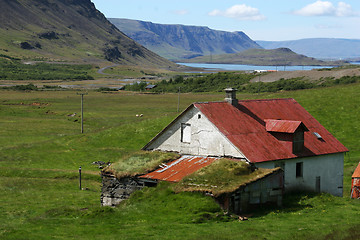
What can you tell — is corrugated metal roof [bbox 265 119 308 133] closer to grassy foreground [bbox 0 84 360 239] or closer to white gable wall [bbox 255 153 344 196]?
white gable wall [bbox 255 153 344 196]

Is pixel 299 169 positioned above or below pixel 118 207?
above

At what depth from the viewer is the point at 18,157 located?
206 ft


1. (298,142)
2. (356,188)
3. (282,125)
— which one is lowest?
(356,188)

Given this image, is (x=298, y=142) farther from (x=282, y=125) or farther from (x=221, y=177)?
(x=221, y=177)

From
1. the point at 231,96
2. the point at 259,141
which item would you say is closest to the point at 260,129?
the point at 259,141

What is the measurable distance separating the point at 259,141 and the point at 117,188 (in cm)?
1123

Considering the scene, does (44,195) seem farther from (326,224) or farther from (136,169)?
(326,224)

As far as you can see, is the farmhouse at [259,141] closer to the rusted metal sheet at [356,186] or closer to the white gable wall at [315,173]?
the white gable wall at [315,173]

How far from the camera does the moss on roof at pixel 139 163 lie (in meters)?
38.3

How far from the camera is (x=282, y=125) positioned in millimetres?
41219

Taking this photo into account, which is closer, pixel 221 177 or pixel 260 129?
pixel 221 177

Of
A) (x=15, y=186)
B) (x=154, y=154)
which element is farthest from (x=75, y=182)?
(x=154, y=154)

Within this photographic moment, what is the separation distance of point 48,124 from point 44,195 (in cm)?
4971

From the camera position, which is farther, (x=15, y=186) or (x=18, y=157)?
(x=18, y=157)
